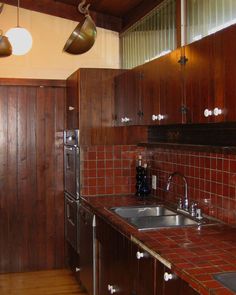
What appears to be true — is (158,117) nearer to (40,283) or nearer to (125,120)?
(125,120)

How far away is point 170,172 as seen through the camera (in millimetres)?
3727

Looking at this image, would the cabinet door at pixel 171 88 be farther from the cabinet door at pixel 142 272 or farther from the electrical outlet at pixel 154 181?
the electrical outlet at pixel 154 181

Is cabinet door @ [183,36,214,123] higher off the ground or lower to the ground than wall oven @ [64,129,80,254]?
higher

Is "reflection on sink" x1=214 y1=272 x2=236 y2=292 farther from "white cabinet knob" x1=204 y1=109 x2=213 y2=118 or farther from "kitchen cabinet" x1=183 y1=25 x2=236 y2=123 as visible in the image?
"white cabinet knob" x1=204 y1=109 x2=213 y2=118

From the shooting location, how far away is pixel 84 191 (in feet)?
13.5

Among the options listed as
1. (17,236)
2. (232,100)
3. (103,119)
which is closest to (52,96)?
(103,119)

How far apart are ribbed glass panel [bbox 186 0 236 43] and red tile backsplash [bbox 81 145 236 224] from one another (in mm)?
830

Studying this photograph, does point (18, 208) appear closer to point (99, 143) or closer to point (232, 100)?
point (99, 143)

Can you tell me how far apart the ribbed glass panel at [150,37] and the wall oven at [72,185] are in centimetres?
98

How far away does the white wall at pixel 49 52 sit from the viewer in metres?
4.61

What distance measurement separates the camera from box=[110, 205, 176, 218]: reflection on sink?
3.52 meters

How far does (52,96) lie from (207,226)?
8.63 feet

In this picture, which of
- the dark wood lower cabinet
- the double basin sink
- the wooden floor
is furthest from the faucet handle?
the wooden floor

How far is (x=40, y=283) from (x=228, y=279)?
117 inches
